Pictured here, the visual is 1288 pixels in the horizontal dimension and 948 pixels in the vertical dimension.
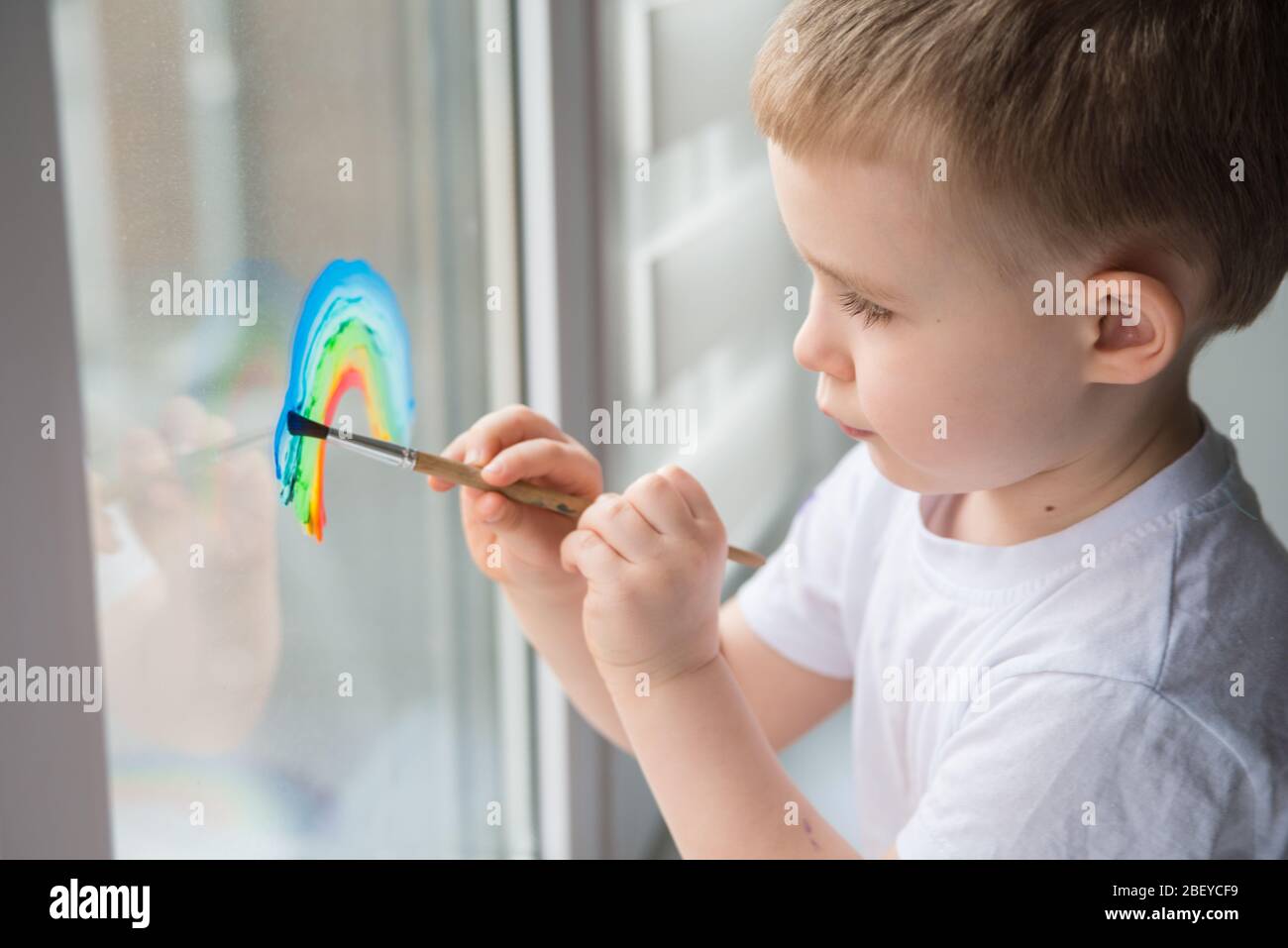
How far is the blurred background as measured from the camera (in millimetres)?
490

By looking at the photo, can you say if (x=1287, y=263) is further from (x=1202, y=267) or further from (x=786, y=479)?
(x=786, y=479)

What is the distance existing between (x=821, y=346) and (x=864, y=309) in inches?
1.0

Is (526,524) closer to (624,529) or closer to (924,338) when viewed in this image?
(624,529)

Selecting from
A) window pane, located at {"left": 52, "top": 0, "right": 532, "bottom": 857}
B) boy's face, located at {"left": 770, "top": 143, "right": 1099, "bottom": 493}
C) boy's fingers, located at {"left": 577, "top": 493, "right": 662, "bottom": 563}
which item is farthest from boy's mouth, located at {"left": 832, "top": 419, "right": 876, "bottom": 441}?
window pane, located at {"left": 52, "top": 0, "right": 532, "bottom": 857}

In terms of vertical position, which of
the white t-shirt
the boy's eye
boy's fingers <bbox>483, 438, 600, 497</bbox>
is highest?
the boy's eye

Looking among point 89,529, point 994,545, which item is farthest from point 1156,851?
point 89,529

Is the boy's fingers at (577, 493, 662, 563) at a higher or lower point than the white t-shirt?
higher

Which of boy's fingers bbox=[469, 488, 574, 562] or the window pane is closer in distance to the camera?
the window pane

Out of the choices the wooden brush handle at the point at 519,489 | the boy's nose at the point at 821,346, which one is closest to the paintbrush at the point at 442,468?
the wooden brush handle at the point at 519,489

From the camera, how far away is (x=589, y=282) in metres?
0.87

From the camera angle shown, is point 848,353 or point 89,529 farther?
point 848,353

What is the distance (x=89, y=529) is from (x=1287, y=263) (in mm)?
527

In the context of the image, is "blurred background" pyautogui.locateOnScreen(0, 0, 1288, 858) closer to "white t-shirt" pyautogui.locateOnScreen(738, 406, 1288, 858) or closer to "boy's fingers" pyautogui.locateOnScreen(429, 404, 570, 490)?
"boy's fingers" pyautogui.locateOnScreen(429, 404, 570, 490)

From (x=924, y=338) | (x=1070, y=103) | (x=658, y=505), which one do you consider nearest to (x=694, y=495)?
(x=658, y=505)
